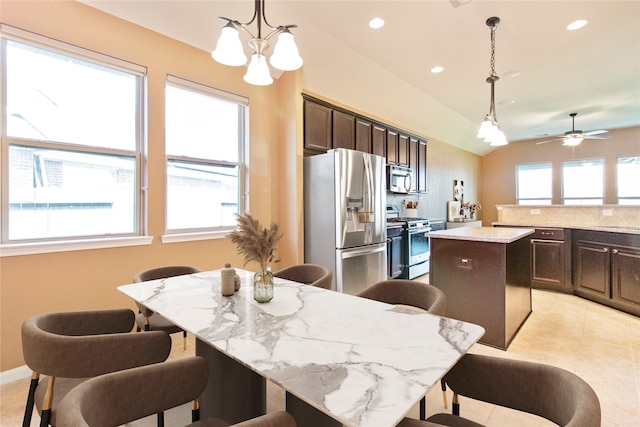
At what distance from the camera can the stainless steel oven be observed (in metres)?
4.82

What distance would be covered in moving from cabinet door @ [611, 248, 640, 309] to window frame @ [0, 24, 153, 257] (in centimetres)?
492

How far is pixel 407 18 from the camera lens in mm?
2955

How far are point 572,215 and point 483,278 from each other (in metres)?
2.77

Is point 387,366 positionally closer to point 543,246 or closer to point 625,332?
point 625,332

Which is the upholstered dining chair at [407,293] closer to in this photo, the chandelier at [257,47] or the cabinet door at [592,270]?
the chandelier at [257,47]

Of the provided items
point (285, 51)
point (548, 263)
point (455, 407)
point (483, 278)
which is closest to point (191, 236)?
point (285, 51)

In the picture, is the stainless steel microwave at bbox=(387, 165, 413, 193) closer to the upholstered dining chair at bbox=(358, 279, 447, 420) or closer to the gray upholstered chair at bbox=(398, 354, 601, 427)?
the upholstered dining chair at bbox=(358, 279, 447, 420)

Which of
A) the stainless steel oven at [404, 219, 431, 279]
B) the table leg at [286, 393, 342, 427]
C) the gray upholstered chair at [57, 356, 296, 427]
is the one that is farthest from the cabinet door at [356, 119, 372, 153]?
the gray upholstered chair at [57, 356, 296, 427]

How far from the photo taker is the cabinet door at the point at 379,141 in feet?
15.9

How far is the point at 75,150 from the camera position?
7.93ft

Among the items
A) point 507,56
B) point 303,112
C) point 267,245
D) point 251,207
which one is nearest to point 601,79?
point 507,56

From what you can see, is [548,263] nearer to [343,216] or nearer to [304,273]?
[343,216]

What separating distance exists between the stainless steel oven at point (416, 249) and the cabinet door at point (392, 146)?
112 cm

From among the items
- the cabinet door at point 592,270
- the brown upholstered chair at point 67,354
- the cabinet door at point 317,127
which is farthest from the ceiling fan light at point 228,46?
the cabinet door at point 592,270
